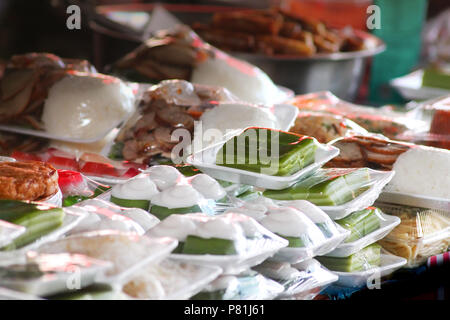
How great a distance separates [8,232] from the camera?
871 millimetres

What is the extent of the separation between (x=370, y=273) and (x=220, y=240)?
397mm

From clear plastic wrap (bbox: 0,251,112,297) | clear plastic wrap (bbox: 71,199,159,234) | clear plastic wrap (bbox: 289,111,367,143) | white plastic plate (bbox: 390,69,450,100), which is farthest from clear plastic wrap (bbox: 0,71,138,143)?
white plastic plate (bbox: 390,69,450,100)

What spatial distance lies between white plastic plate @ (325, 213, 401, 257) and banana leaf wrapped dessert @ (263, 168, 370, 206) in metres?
0.08

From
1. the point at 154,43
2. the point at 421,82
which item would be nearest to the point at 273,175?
the point at 154,43

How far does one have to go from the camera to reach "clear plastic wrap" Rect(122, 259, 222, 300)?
0.86 meters

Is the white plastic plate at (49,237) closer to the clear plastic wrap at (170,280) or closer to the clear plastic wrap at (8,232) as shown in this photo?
the clear plastic wrap at (8,232)

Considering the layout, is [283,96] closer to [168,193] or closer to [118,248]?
[168,193]

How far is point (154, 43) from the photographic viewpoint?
208 cm

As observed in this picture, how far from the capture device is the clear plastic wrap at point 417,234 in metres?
1.31

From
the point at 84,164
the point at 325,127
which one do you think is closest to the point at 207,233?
the point at 84,164

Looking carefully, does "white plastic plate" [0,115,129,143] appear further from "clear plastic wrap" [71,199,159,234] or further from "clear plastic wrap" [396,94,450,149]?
"clear plastic wrap" [396,94,450,149]

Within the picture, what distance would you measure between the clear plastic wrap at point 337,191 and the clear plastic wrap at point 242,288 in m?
0.21

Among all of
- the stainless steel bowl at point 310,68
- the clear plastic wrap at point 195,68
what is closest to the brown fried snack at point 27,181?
the clear plastic wrap at point 195,68
